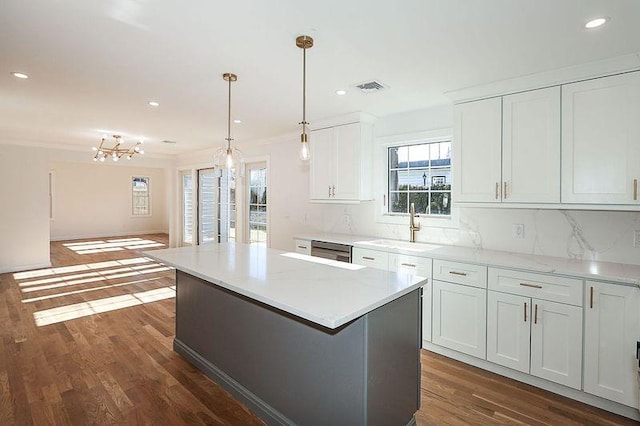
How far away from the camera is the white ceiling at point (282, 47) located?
1803mm

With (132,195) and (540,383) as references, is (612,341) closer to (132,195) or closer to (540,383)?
(540,383)

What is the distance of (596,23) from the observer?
74.2 inches

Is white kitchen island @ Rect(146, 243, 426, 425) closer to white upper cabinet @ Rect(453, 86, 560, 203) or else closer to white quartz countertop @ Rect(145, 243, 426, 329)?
white quartz countertop @ Rect(145, 243, 426, 329)

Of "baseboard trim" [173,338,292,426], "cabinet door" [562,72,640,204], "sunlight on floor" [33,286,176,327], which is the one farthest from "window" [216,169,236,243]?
"cabinet door" [562,72,640,204]

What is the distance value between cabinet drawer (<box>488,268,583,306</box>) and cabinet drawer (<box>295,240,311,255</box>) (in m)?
2.08

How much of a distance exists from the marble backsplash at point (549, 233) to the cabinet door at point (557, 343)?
0.68 metres

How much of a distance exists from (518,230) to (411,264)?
1035mm

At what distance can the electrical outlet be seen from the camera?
3076mm

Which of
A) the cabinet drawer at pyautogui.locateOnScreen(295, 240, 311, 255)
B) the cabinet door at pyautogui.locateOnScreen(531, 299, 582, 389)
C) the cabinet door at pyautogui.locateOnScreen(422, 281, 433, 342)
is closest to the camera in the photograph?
the cabinet door at pyautogui.locateOnScreen(531, 299, 582, 389)

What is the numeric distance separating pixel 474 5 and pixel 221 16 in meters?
1.37

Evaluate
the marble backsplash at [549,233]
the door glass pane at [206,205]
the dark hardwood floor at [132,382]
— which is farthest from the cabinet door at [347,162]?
the door glass pane at [206,205]

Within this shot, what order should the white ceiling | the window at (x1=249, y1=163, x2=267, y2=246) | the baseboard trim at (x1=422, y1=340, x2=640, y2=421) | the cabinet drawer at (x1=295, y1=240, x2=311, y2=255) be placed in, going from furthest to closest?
the window at (x1=249, y1=163, x2=267, y2=246) → the cabinet drawer at (x1=295, y1=240, x2=311, y2=255) → the baseboard trim at (x1=422, y1=340, x2=640, y2=421) → the white ceiling

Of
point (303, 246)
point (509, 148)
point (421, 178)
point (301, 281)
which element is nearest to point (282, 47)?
point (301, 281)

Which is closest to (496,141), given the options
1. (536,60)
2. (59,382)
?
(536,60)
